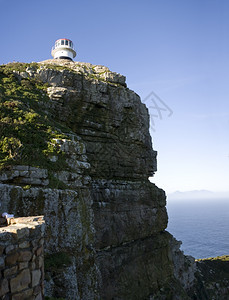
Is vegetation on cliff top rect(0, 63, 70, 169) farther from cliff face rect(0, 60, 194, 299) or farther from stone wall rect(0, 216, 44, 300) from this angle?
stone wall rect(0, 216, 44, 300)

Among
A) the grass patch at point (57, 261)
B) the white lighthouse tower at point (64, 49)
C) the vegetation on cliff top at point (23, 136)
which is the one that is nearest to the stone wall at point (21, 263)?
the grass patch at point (57, 261)

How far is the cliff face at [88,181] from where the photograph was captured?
11.0m

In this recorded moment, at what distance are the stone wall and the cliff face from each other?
166 inches

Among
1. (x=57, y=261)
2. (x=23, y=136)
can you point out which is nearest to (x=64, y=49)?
(x=23, y=136)

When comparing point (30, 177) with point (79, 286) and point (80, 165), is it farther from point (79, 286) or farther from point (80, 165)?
point (79, 286)

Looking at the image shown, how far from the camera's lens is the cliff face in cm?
1102

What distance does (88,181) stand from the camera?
14555 millimetres

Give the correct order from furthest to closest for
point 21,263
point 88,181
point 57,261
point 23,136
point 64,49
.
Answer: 1. point 64,49
2. point 88,181
3. point 23,136
4. point 57,261
5. point 21,263

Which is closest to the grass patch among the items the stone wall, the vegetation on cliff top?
the stone wall

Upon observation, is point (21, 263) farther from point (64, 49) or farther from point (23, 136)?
point (64, 49)

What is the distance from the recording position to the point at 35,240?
5953 mm

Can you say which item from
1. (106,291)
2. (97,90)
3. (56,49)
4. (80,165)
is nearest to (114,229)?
(106,291)

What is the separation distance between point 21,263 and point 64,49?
143 ft

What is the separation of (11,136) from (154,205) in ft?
74.0
